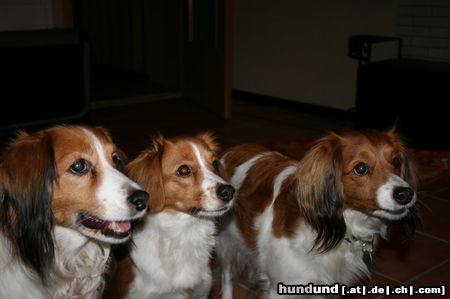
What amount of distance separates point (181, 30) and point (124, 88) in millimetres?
1288

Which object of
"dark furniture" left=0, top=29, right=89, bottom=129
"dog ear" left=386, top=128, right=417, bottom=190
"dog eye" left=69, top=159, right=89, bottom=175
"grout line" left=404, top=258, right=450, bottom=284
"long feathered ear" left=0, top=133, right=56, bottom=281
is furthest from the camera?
"dark furniture" left=0, top=29, right=89, bottom=129

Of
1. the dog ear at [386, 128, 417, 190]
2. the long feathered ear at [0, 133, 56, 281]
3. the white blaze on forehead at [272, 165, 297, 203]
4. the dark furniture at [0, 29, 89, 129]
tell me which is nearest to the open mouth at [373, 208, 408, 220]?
the dog ear at [386, 128, 417, 190]

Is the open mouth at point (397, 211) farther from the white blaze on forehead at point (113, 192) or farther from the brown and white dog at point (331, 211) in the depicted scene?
the white blaze on forehead at point (113, 192)

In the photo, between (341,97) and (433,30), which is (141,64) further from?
(433,30)

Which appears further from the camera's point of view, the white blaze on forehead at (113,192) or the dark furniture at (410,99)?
the dark furniture at (410,99)

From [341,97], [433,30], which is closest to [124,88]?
[341,97]

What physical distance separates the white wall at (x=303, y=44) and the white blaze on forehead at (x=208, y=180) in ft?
14.2

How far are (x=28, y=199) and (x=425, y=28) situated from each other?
16.3 feet

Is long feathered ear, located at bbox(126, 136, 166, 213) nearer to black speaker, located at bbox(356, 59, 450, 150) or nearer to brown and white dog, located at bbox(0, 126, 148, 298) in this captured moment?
brown and white dog, located at bbox(0, 126, 148, 298)

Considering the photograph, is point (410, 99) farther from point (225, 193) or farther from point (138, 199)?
point (138, 199)

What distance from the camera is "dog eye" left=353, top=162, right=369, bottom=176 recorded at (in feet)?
6.99

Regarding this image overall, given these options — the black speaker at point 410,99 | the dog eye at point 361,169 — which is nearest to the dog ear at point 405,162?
the dog eye at point 361,169

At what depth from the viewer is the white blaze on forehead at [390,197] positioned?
199 centimetres

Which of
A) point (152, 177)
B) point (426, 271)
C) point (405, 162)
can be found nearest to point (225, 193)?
point (152, 177)
